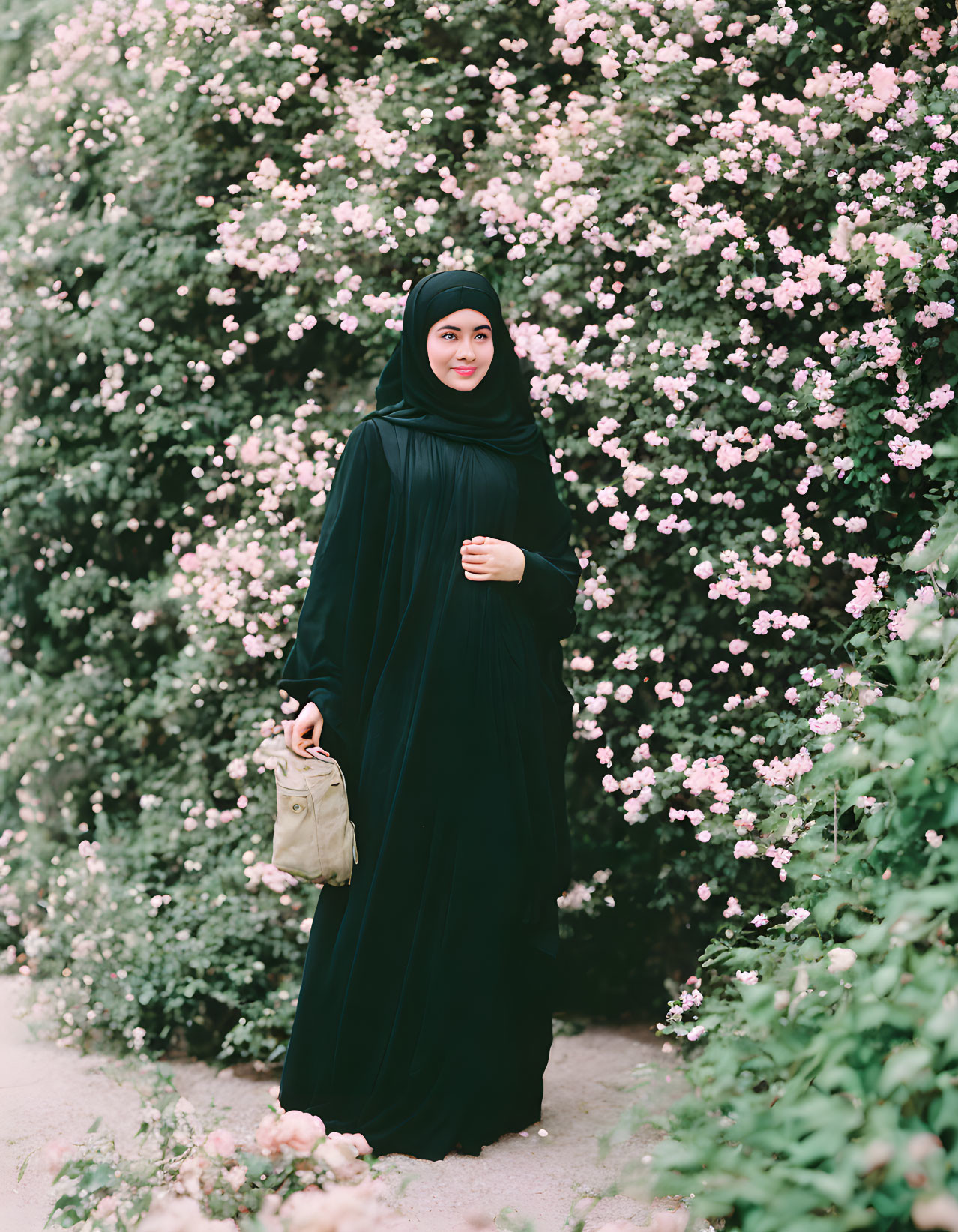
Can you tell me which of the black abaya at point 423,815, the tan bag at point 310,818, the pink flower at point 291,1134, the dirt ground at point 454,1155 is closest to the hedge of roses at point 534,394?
the dirt ground at point 454,1155

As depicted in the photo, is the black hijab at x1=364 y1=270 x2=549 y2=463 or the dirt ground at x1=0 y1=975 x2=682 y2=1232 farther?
the black hijab at x1=364 y1=270 x2=549 y2=463

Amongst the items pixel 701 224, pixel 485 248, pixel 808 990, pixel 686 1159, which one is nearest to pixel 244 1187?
pixel 686 1159

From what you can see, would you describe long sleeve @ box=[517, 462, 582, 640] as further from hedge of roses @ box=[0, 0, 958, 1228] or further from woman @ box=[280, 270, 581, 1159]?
hedge of roses @ box=[0, 0, 958, 1228]

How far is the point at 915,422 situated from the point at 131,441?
3039 millimetres

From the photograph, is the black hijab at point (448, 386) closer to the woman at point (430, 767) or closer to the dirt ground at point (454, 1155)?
the woman at point (430, 767)

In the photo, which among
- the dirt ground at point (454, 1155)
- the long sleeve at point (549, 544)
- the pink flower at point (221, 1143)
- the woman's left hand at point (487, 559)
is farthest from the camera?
the long sleeve at point (549, 544)

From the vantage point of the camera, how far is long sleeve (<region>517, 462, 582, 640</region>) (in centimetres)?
290

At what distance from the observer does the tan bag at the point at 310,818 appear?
2.59 m

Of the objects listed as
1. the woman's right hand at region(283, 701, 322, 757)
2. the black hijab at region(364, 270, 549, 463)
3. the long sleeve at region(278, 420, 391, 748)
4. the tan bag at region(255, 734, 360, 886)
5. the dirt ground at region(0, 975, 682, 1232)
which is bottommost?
the dirt ground at region(0, 975, 682, 1232)

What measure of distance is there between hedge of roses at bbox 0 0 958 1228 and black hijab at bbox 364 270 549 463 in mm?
579

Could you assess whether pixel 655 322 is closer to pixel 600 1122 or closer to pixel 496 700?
pixel 496 700

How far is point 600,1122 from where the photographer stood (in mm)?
3062

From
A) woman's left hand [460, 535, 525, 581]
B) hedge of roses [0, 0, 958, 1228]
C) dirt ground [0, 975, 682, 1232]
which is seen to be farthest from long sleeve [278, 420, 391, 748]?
dirt ground [0, 975, 682, 1232]

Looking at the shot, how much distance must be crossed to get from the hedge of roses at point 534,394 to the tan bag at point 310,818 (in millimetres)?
1065
